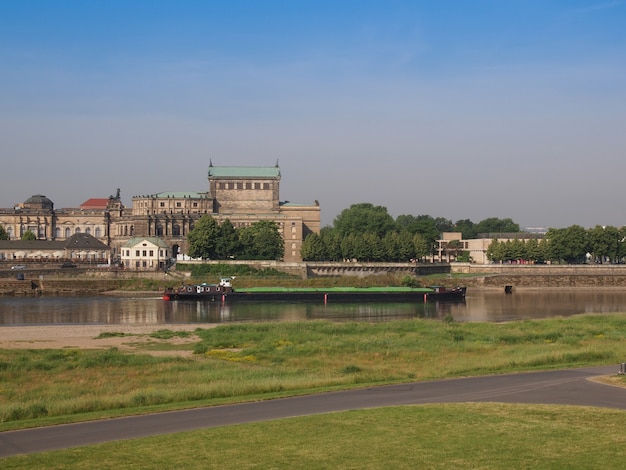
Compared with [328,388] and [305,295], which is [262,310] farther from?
[328,388]

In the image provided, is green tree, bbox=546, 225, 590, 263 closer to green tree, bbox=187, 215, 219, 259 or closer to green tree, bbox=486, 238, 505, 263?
green tree, bbox=486, 238, 505, 263

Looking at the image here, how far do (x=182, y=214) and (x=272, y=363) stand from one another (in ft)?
386

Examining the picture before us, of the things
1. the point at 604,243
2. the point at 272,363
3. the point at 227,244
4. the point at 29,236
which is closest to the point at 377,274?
the point at 227,244

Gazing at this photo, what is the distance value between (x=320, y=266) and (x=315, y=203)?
3803 cm

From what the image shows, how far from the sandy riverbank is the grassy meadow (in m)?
1.32

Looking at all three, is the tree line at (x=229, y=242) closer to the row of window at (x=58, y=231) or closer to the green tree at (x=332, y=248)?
the green tree at (x=332, y=248)

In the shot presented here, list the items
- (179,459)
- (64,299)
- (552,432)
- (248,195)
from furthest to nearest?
(248,195) → (64,299) → (552,432) → (179,459)

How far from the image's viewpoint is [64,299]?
325ft

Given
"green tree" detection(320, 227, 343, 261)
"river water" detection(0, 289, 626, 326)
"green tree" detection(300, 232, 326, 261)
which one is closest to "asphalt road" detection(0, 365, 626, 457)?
"river water" detection(0, 289, 626, 326)

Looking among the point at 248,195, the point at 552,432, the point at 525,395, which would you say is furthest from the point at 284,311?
the point at 248,195

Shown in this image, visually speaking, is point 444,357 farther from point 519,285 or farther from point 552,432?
point 519,285

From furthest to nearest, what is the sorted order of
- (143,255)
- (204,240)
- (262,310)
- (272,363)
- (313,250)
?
(313,250) < (143,255) < (204,240) < (262,310) < (272,363)

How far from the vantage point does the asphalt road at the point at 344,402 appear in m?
21.9

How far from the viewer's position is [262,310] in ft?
280
